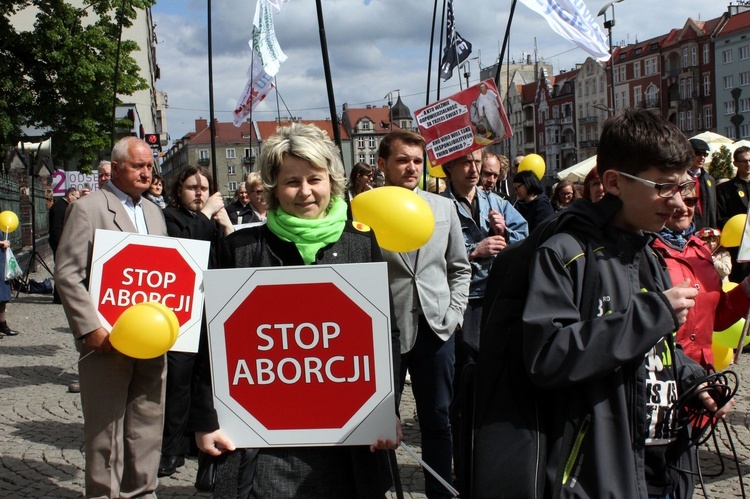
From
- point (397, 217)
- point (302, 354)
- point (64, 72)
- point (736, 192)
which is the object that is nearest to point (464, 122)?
point (397, 217)

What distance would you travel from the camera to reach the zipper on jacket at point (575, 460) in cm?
225

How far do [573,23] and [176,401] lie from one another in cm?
586

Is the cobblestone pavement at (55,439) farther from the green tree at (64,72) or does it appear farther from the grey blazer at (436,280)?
the green tree at (64,72)

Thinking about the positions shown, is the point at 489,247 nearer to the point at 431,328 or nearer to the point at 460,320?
the point at 460,320

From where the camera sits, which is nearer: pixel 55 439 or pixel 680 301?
pixel 680 301

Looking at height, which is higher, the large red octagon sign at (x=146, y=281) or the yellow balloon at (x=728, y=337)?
the large red octagon sign at (x=146, y=281)

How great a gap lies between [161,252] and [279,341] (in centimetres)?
201

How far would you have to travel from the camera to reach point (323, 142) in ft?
10.3

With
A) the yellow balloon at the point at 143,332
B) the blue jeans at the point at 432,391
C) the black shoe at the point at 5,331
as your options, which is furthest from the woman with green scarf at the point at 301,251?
the black shoe at the point at 5,331

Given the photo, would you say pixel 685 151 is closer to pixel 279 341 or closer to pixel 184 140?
pixel 279 341

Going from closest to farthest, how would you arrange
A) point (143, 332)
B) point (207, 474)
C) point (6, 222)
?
1. point (207, 474)
2. point (143, 332)
3. point (6, 222)

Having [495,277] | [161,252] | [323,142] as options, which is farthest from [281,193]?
[161,252]

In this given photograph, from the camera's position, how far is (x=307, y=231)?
297 centimetres

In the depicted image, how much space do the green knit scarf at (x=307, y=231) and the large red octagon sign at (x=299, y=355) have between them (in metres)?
0.30
